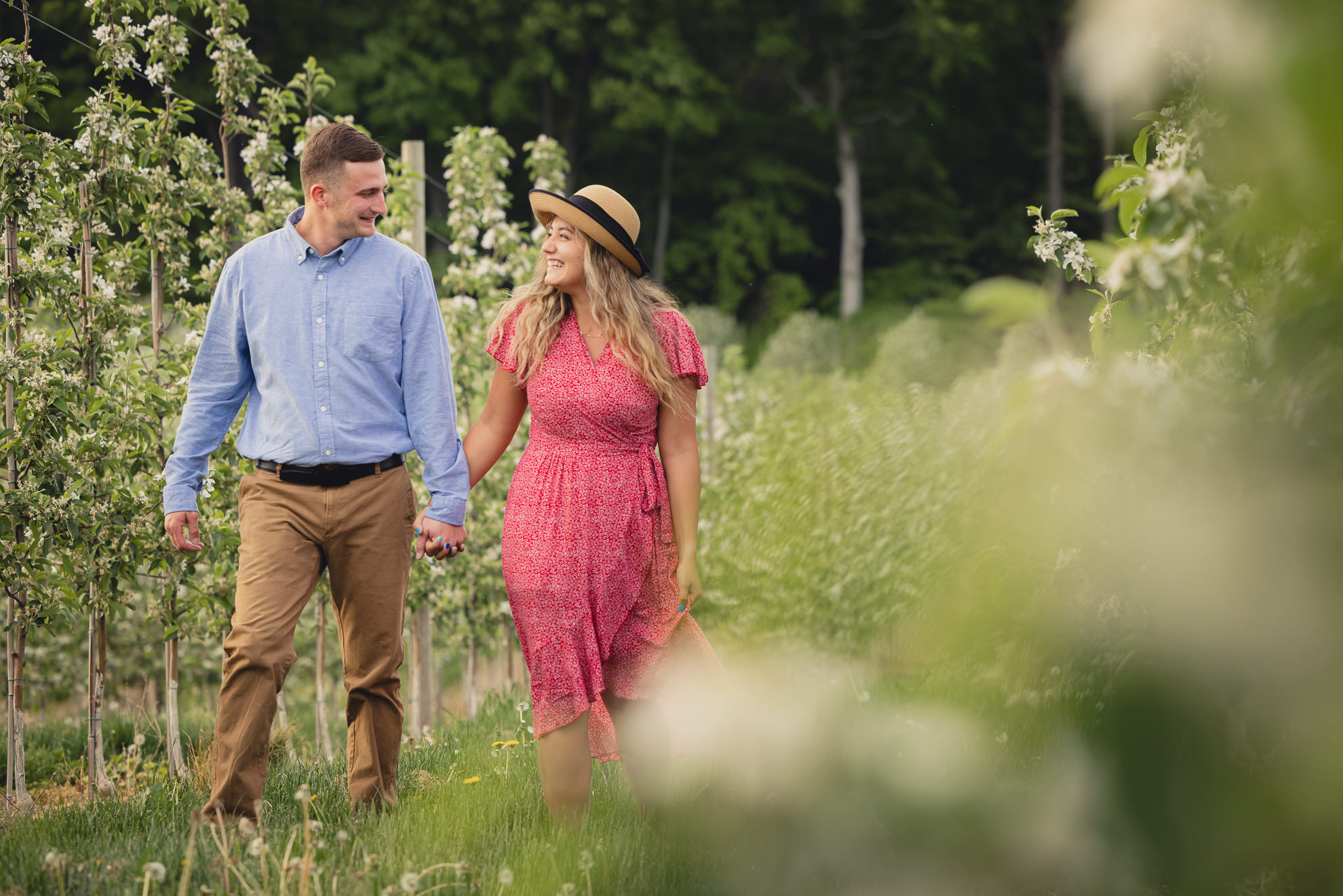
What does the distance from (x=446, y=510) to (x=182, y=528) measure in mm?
704

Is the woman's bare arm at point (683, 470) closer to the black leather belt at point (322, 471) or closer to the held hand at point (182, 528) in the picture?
the black leather belt at point (322, 471)

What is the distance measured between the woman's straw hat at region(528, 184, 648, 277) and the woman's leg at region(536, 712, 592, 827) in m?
1.23

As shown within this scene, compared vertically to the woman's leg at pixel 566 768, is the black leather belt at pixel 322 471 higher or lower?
higher

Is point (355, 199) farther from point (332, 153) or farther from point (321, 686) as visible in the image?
Answer: point (321, 686)

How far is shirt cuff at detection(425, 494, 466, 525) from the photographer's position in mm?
3160

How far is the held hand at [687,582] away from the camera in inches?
124

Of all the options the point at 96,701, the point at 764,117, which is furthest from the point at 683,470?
the point at 764,117

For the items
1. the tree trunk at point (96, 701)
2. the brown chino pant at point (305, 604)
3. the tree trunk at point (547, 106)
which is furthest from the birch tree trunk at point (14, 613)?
the tree trunk at point (547, 106)

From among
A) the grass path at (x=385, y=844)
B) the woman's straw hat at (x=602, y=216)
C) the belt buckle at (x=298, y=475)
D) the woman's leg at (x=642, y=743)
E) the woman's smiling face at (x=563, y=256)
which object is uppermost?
the woman's straw hat at (x=602, y=216)

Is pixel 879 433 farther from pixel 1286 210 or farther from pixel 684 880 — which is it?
pixel 1286 210

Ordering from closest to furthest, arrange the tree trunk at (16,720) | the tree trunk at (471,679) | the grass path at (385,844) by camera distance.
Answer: the grass path at (385,844) → the tree trunk at (16,720) → the tree trunk at (471,679)

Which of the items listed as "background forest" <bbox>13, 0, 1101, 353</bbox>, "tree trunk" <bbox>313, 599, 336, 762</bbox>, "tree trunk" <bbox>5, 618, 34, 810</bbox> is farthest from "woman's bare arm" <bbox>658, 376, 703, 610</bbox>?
"background forest" <bbox>13, 0, 1101, 353</bbox>

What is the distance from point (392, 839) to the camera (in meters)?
2.70

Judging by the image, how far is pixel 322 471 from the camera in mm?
3121
